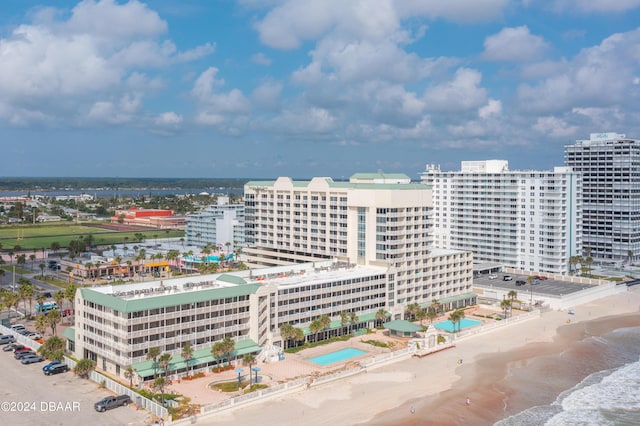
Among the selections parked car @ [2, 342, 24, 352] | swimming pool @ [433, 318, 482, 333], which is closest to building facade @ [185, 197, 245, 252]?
swimming pool @ [433, 318, 482, 333]

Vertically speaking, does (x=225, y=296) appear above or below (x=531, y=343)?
above

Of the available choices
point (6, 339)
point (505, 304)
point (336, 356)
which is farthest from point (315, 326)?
point (6, 339)

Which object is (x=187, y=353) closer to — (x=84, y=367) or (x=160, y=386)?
(x=160, y=386)

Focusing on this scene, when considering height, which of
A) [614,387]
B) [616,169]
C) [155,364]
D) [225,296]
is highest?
[616,169]

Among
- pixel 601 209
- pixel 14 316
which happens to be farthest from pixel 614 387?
pixel 601 209

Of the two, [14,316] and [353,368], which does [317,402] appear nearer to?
[353,368]

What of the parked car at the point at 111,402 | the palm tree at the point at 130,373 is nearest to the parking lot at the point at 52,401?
the parked car at the point at 111,402

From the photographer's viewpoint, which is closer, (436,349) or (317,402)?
(317,402)

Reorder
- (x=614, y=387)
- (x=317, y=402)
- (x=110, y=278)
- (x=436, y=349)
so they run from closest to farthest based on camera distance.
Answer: (x=317, y=402)
(x=614, y=387)
(x=436, y=349)
(x=110, y=278)
